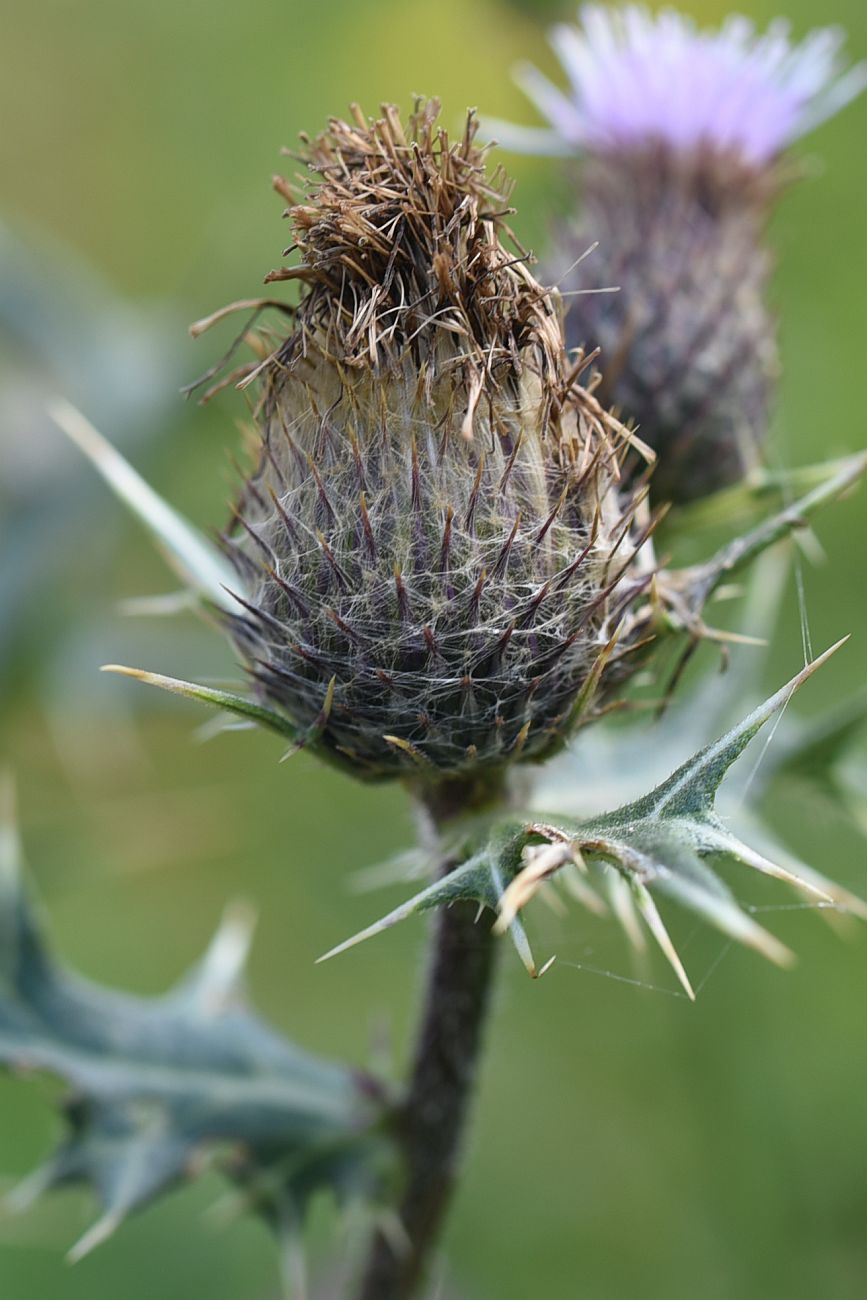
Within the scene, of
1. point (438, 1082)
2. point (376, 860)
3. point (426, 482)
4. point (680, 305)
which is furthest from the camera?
point (376, 860)

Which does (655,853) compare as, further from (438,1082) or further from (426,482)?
(438,1082)

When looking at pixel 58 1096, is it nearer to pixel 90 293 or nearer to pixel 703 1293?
pixel 703 1293

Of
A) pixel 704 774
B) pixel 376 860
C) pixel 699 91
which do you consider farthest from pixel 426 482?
→ pixel 376 860

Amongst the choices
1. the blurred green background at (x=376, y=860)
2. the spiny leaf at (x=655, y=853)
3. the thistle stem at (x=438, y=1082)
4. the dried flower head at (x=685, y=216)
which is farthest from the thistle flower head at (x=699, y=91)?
the spiny leaf at (x=655, y=853)

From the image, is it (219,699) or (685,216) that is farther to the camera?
(685,216)

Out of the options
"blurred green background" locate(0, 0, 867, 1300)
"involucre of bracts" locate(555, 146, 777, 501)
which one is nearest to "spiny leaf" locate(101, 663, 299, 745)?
"involucre of bracts" locate(555, 146, 777, 501)

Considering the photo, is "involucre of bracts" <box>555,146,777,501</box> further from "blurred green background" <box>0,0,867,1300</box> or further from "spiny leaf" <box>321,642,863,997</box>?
"spiny leaf" <box>321,642,863,997</box>

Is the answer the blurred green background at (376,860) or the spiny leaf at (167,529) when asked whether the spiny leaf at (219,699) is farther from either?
the blurred green background at (376,860)

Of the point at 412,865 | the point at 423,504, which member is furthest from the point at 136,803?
the point at 423,504
